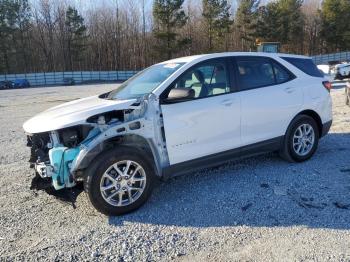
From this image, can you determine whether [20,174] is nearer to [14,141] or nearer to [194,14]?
[14,141]

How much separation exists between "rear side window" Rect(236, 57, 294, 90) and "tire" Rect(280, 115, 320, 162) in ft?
2.27

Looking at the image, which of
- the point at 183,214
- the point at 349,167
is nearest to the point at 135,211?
the point at 183,214

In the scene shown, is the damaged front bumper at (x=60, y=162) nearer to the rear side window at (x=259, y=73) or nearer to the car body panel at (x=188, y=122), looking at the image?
Result: the car body panel at (x=188, y=122)

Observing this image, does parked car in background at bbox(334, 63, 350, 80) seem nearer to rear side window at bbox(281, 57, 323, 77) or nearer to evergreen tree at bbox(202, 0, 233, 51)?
rear side window at bbox(281, 57, 323, 77)

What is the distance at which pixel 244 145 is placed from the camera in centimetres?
503

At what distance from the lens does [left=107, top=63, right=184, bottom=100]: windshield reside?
183 inches

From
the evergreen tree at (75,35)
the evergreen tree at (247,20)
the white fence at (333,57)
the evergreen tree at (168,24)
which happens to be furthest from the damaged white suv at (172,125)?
the evergreen tree at (75,35)

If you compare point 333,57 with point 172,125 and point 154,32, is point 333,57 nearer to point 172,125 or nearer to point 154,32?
point 154,32

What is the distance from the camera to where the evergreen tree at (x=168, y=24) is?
50500mm

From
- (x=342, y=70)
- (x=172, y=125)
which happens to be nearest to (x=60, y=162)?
(x=172, y=125)

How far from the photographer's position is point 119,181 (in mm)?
4156

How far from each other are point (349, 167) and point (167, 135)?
2.92 metres

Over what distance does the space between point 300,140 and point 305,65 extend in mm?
1222

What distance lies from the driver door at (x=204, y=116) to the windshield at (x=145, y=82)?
25cm
